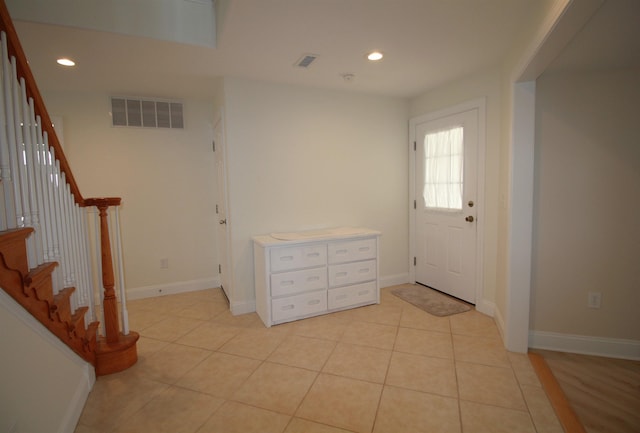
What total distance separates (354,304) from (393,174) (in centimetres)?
172

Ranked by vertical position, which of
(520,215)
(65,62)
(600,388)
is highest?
(65,62)

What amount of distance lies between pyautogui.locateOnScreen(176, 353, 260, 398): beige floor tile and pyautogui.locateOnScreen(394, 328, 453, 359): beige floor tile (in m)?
1.18

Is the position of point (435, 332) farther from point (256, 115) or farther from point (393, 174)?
point (256, 115)

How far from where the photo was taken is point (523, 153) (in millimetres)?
2340

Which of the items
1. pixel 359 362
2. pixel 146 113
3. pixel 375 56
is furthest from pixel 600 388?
pixel 146 113

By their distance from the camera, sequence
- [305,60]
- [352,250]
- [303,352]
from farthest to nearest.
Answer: [352,250]
[305,60]
[303,352]

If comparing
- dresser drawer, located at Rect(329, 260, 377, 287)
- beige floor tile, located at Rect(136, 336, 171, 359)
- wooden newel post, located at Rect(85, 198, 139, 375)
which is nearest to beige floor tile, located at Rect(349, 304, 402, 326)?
dresser drawer, located at Rect(329, 260, 377, 287)

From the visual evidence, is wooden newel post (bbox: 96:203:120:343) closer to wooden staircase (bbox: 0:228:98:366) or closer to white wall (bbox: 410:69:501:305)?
wooden staircase (bbox: 0:228:98:366)

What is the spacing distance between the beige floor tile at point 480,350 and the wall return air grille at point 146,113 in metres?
3.76

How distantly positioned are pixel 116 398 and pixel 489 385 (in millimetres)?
2370

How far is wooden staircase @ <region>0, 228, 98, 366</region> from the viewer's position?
1.26m

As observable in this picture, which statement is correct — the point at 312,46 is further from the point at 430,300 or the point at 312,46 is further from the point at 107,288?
the point at 430,300

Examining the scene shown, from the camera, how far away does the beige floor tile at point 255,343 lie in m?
2.53

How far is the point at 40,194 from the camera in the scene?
161cm
